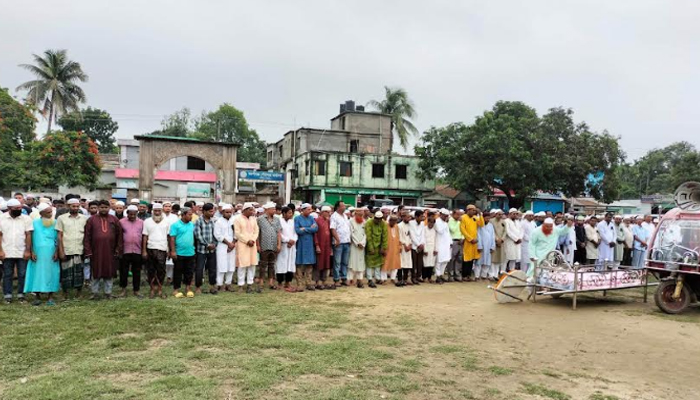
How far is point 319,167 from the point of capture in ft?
111

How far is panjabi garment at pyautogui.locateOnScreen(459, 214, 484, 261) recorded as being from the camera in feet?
37.1

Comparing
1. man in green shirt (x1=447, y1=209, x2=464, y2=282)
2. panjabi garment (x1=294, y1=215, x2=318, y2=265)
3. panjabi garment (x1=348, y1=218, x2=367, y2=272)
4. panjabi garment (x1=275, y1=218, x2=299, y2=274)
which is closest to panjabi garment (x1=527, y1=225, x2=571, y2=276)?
man in green shirt (x1=447, y1=209, x2=464, y2=282)

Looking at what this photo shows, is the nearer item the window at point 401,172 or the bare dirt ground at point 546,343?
the bare dirt ground at point 546,343

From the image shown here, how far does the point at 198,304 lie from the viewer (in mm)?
7648

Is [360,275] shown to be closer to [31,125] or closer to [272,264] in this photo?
[272,264]

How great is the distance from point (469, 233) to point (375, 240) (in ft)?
8.26

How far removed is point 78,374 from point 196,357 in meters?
1.08

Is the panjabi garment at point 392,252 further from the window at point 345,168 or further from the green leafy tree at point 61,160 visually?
the window at point 345,168

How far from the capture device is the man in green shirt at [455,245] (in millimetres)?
11414

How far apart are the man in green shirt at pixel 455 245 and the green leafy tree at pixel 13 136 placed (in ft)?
77.4

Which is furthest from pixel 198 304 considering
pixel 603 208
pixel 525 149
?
pixel 603 208

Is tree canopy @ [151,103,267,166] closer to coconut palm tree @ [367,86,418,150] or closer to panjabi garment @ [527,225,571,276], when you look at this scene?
coconut palm tree @ [367,86,418,150]

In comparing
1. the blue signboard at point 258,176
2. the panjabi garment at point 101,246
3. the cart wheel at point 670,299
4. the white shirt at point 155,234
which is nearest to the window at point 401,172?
the blue signboard at point 258,176

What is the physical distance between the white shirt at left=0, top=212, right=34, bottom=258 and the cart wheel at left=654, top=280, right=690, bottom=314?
10.5 m
